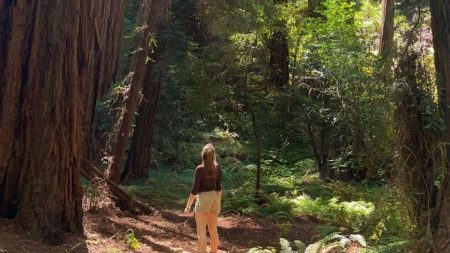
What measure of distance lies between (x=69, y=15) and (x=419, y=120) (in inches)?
178

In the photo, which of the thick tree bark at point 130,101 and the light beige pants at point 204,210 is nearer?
the light beige pants at point 204,210

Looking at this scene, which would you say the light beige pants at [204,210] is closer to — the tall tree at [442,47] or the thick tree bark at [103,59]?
the tall tree at [442,47]

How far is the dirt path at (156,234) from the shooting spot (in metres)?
6.76

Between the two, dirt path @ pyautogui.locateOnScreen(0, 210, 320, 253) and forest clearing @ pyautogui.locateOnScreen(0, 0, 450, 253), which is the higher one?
forest clearing @ pyautogui.locateOnScreen(0, 0, 450, 253)

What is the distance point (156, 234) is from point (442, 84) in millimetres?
5182

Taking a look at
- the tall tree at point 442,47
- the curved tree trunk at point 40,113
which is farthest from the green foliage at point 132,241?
the tall tree at point 442,47

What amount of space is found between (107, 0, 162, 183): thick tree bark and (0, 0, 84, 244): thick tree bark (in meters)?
4.02

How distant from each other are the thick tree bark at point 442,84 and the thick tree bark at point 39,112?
4480 millimetres

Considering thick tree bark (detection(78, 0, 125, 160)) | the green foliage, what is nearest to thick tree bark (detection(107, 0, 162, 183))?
thick tree bark (detection(78, 0, 125, 160))

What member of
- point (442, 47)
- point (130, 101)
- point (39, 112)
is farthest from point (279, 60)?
point (39, 112)

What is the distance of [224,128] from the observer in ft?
58.2

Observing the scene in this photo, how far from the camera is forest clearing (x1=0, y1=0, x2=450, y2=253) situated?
21.8 feet

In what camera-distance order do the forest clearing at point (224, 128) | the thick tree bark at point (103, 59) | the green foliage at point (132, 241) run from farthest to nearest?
the thick tree bark at point (103, 59) < the green foliage at point (132, 241) < the forest clearing at point (224, 128)

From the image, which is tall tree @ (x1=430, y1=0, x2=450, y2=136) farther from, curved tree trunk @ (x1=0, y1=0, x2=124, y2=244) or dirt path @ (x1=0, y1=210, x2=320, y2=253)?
curved tree trunk @ (x1=0, y1=0, x2=124, y2=244)
